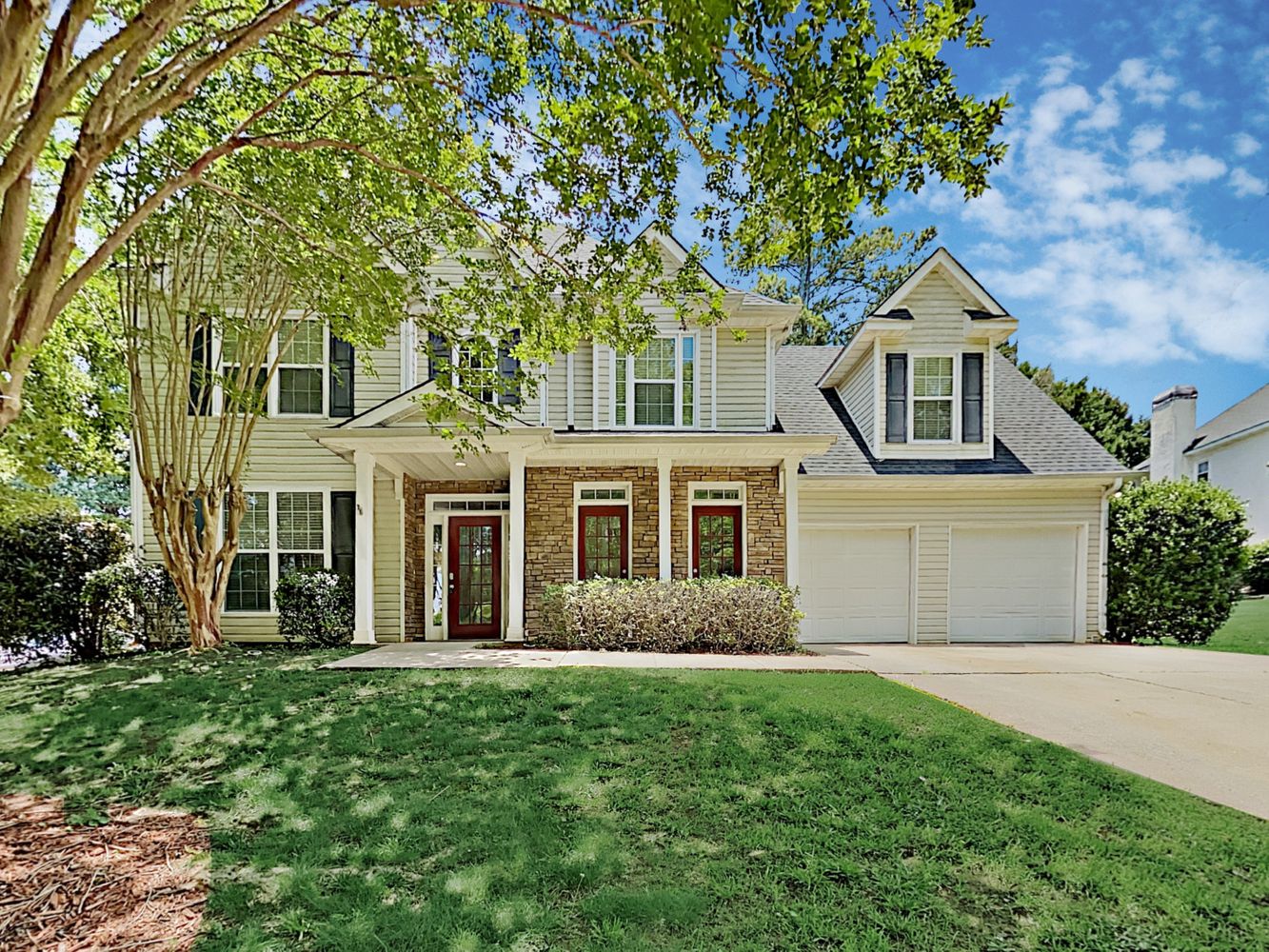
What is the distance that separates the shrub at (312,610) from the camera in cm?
993

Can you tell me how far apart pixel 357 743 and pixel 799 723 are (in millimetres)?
3315

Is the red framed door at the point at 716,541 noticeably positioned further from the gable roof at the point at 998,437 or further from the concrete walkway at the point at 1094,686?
the concrete walkway at the point at 1094,686

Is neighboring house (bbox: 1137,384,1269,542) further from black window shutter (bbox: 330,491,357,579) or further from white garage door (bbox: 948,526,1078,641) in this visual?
black window shutter (bbox: 330,491,357,579)

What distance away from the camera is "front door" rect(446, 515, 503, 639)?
11.4 meters

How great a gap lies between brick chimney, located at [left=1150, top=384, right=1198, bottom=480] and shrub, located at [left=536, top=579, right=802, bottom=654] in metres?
16.0

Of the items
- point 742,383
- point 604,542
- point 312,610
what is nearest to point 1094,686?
point 742,383

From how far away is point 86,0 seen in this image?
368 cm

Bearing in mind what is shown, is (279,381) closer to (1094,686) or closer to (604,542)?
(604,542)

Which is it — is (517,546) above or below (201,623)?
above

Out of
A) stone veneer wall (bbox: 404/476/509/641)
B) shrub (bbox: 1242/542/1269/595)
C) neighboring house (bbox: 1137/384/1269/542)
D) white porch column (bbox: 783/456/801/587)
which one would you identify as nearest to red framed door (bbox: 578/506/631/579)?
stone veneer wall (bbox: 404/476/509/641)

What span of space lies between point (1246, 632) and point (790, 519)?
368 inches

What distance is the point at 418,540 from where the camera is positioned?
11.4m

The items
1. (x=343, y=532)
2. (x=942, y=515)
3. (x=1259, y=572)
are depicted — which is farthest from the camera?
(x=1259, y=572)

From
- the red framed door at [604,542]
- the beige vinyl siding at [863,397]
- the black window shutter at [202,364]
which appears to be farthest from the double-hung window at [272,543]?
the beige vinyl siding at [863,397]
